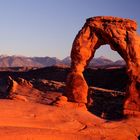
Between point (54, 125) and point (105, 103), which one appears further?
point (105, 103)

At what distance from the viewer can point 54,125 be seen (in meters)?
13.1

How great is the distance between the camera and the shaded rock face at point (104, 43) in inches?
744

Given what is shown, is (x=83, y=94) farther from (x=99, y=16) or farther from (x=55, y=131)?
(x=55, y=131)

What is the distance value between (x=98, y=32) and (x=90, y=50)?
1086 mm

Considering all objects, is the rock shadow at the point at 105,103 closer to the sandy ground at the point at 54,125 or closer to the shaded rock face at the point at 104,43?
the shaded rock face at the point at 104,43

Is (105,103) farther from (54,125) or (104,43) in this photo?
(54,125)

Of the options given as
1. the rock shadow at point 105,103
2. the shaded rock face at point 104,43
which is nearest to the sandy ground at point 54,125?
the shaded rock face at point 104,43

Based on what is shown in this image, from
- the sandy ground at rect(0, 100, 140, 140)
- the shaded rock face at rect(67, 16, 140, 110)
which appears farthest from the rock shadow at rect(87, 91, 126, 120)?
the sandy ground at rect(0, 100, 140, 140)

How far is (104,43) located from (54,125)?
330 inches


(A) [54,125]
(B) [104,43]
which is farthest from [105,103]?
(A) [54,125]

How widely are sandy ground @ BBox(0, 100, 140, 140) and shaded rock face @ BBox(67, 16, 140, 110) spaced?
3.09 metres

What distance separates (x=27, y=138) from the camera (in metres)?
10.6

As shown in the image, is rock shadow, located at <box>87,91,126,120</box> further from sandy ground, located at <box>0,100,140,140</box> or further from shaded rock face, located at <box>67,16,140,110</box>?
sandy ground, located at <box>0,100,140,140</box>

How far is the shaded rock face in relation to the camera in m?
18.9
